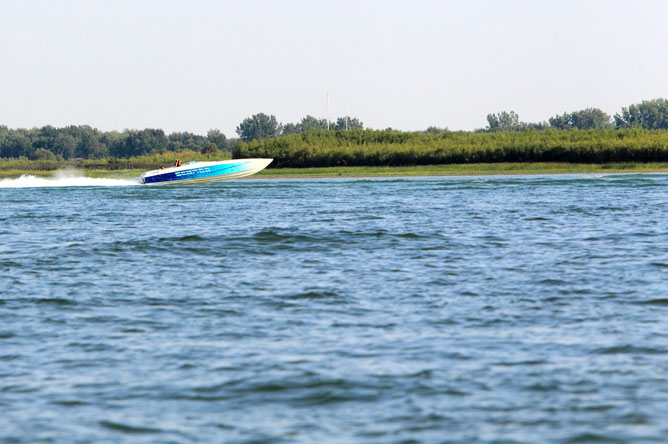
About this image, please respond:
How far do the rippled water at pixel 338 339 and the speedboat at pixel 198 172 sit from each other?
3658 cm

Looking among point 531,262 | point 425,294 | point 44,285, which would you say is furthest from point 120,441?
point 531,262

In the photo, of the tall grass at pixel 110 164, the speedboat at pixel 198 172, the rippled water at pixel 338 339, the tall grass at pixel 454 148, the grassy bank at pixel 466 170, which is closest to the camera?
the rippled water at pixel 338 339

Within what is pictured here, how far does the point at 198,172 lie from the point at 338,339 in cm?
5263

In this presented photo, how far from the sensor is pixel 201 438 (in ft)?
28.1

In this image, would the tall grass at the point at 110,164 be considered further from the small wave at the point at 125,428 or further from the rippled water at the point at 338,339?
the small wave at the point at 125,428

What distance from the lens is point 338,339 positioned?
1264 cm

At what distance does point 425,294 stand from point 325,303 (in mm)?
1969

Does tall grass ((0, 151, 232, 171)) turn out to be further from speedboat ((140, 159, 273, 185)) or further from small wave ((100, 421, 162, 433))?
small wave ((100, 421, 162, 433))

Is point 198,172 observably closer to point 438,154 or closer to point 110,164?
point 438,154

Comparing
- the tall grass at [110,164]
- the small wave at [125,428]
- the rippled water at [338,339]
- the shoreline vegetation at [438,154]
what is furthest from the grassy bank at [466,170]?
the small wave at [125,428]

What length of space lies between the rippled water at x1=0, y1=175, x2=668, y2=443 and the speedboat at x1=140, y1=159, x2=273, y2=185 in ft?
120

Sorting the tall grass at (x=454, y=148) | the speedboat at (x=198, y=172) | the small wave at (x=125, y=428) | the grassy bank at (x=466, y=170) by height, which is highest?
the tall grass at (x=454, y=148)

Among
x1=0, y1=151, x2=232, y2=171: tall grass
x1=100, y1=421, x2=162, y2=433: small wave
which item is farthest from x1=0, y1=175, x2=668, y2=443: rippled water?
x1=0, y1=151, x2=232, y2=171: tall grass

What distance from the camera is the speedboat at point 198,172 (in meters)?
64.0
